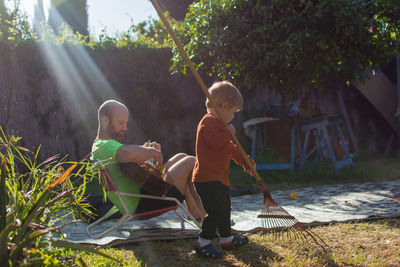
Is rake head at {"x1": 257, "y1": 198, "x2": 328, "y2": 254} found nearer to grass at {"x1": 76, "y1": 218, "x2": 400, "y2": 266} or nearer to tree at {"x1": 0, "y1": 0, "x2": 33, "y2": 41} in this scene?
grass at {"x1": 76, "y1": 218, "x2": 400, "y2": 266}

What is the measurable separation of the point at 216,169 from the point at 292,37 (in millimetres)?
3319

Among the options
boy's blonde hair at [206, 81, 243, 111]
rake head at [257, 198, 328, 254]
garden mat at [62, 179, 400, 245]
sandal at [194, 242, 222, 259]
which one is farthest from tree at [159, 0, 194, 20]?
sandal at [194, 242, 222, 259]

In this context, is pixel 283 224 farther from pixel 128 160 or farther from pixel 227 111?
pixel 128 160

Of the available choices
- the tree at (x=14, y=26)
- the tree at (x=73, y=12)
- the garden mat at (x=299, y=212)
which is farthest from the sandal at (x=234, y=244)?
the tree at (x=73, y=12)

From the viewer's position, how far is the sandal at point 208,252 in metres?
2.37

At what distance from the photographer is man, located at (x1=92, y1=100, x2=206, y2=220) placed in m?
2.51

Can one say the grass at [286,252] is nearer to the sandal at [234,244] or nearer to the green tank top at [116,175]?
the sandal at [234,244]

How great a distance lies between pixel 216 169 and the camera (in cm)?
248

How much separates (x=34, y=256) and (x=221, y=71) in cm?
500

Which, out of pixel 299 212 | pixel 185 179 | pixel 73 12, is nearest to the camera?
pixel 185 179

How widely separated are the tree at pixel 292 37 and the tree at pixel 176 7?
6.96 meters

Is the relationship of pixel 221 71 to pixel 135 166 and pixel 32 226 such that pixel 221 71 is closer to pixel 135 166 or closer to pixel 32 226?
pixel 135 166

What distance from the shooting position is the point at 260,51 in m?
5.29

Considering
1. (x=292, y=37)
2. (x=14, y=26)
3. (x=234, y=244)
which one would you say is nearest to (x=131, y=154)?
(x=234, y=244)
